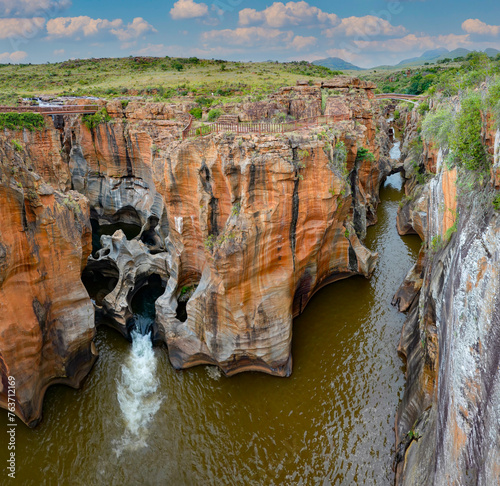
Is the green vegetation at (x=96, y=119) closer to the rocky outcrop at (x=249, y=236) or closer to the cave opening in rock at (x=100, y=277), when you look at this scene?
the cave opening in rock at (x=100, y=277)

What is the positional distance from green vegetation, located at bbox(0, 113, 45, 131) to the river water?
1821 cm

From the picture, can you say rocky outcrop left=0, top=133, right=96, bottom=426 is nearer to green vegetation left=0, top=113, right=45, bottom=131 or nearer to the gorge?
the gorge

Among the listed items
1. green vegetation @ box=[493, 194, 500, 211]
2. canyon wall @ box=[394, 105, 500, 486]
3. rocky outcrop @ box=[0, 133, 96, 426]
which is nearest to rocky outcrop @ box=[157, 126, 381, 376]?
rocky outcrop @ box=[0, 133, 96, 426]

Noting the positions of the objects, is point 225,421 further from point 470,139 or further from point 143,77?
point 143,77

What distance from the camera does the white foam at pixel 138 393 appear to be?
12852 millimetres

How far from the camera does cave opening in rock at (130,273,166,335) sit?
17984 mm

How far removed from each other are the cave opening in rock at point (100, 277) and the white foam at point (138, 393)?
5.04 metres

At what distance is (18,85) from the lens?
5712cm

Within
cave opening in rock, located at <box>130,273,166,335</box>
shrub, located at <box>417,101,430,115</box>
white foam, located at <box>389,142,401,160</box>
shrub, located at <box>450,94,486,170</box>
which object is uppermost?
shrub, located at <box>417,101,430,115</box>

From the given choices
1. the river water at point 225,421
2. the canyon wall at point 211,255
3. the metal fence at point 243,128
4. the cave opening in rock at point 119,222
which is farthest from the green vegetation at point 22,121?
the river water at point 225,421

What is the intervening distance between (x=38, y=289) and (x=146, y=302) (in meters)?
7.34

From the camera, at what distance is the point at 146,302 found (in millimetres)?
19844

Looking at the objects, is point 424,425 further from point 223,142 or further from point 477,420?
point 223,142

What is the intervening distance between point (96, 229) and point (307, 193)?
74.3 feet
